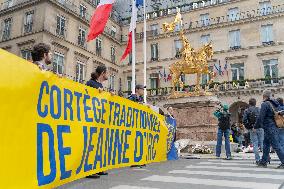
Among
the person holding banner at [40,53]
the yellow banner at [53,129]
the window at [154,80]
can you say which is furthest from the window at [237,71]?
the person holding banner at [40,53]

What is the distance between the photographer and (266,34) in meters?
31.8

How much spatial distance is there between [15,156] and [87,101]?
5.34 ft

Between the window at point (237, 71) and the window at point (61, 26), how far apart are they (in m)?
18.1

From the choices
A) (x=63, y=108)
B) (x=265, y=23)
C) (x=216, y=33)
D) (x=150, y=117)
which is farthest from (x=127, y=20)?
(x=63, y=108)

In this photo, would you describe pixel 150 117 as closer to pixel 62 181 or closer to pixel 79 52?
pixel 62 181

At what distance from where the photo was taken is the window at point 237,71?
3195 cm

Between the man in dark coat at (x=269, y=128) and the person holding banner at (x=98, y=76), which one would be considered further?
the man in dark coat at (x=269, y=128)

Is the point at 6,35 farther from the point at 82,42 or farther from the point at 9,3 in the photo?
the point at 82,42

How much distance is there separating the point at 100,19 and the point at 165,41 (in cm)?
2830

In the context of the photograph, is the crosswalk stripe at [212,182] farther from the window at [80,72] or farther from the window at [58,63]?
the window at [80,72]

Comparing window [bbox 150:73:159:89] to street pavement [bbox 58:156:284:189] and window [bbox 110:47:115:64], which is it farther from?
street pavement [bbox 58:156:284:189]

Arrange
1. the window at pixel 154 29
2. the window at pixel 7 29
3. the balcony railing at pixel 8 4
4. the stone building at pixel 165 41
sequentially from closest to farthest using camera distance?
the stone building at pixel 165 41, the window at pixel 7 29, the balcony railing at pixel 8 4, the window at pixel 154 29

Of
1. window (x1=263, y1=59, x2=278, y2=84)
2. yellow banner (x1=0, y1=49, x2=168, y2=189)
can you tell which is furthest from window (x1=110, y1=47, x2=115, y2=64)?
yellow banner (x1=0, y1=49, x2=168, y2=189)

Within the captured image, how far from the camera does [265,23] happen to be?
31781 mm
